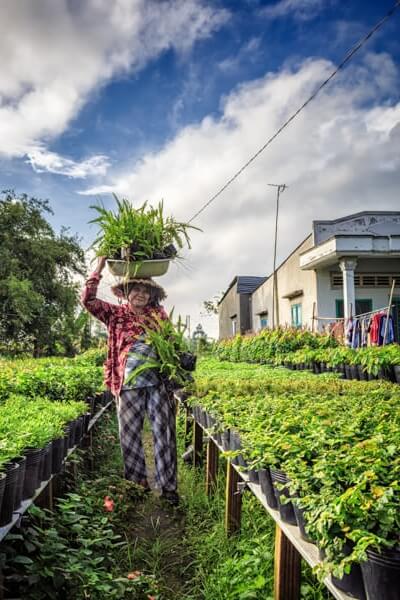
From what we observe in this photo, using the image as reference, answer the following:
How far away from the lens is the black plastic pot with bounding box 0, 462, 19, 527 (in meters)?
2.17

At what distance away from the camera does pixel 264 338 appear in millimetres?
11430

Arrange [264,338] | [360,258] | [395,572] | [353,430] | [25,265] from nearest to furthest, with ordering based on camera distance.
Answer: [395,572]
[353,430]
[264,338]
[360,258]
[25,265]

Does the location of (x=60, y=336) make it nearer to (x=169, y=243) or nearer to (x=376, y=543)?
(x=169, y=243)

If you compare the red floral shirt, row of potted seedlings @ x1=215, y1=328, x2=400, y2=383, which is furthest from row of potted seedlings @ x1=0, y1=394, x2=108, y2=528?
row of potted seedlings @ x1=215, y1=328, x2=400, y2=383

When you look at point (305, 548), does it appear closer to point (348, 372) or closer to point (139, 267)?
point (139, 267)

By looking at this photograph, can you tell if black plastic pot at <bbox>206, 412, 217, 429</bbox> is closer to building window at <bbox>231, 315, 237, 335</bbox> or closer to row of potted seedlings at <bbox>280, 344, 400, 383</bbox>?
row of potted seedlings at <bbox>280, 344, 400, 383</bbox>

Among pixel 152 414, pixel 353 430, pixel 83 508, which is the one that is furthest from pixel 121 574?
pixel 353 430

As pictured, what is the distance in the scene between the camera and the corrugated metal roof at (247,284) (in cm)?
2798

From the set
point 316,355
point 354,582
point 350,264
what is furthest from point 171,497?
point 350,264

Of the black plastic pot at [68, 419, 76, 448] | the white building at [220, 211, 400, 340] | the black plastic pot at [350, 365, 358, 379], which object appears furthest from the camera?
the white building at [220, 211, 400, 340]

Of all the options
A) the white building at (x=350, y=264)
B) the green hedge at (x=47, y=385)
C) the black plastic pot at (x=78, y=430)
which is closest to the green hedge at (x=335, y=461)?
the black plastic pot at (x=78, y=430)

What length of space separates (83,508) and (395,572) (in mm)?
2540

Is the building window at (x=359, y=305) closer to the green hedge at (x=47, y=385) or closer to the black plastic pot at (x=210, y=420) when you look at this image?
the green hedge at (x=47, y=385)

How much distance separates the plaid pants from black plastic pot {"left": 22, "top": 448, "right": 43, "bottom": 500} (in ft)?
4.97
